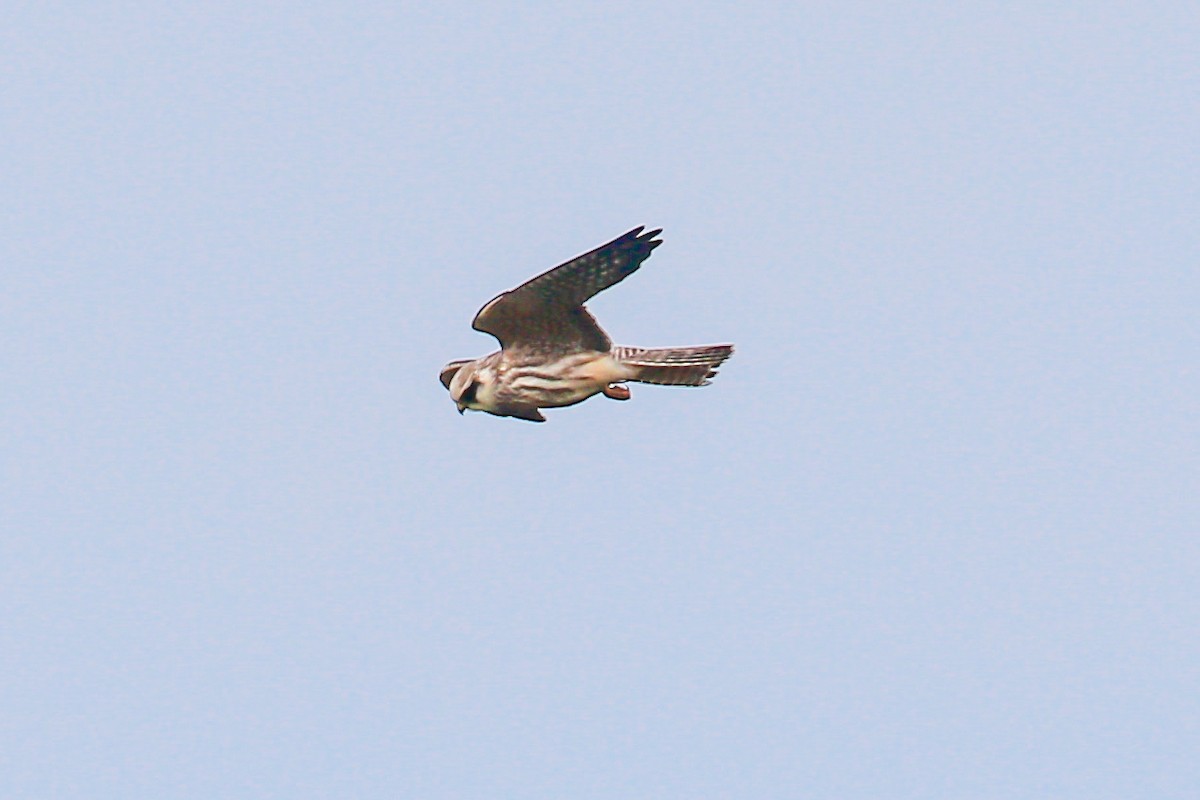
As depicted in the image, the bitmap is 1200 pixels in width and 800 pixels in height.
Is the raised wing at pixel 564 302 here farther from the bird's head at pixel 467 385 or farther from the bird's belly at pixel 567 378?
the bird's head at pixel 467 385

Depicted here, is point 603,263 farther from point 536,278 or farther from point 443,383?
point 443,383

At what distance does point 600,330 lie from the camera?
15.2m

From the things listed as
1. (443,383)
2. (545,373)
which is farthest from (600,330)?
(443,383)

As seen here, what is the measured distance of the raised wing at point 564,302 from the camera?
553 inches

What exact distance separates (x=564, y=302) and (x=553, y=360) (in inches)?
31.2

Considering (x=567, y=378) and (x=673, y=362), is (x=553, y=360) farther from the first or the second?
(x=673, y=362)

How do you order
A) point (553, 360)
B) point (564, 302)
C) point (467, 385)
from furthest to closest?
point (467, 385) < point (553, 360) < point (564, 302)

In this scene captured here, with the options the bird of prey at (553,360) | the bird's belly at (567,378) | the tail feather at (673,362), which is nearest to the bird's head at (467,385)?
the bird of prey at (553,360)

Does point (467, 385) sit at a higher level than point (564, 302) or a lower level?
lower

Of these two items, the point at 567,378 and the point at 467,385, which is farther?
the point at 467,385

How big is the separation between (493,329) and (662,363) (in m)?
1.40

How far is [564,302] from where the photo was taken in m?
14.9

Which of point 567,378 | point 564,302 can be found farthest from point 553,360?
point 564,302

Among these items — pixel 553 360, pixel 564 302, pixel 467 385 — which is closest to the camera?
pixel 564 302
